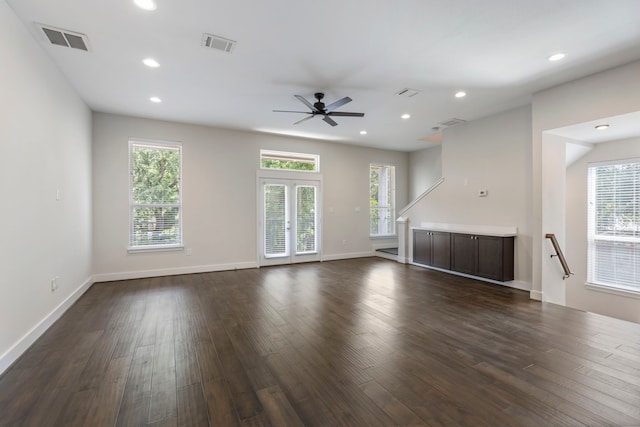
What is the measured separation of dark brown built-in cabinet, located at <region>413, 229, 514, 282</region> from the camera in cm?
480

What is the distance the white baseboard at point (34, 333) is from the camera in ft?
7.72

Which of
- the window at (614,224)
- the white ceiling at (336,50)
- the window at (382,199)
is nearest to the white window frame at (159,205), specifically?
the white ceiling at (336,50)

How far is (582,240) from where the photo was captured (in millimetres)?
5051

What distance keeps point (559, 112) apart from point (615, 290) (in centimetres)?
314

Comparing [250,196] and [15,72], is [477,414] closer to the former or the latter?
[15,72]

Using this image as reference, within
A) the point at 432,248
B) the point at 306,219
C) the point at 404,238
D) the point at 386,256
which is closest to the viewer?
the point at 432,248

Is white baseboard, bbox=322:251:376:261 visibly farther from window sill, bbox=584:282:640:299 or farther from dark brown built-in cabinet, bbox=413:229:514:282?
window sill, bbox=584:282:640:299

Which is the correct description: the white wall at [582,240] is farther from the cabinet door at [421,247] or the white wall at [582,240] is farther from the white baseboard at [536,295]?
the cabinet door at [421,247]

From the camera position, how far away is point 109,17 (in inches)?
103

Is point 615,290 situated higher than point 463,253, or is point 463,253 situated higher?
point 463,253

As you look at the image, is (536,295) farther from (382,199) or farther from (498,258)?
(382,199)

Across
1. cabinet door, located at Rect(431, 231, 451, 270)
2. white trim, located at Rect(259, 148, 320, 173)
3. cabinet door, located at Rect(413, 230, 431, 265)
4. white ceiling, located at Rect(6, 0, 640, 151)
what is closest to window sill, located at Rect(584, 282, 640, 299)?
cabinet door, located at Rect(431, 231, 451, 270)

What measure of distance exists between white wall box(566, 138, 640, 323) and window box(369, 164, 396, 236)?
408 centimetres

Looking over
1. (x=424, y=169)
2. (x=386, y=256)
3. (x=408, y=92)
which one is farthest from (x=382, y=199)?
(x=408, y=92)
